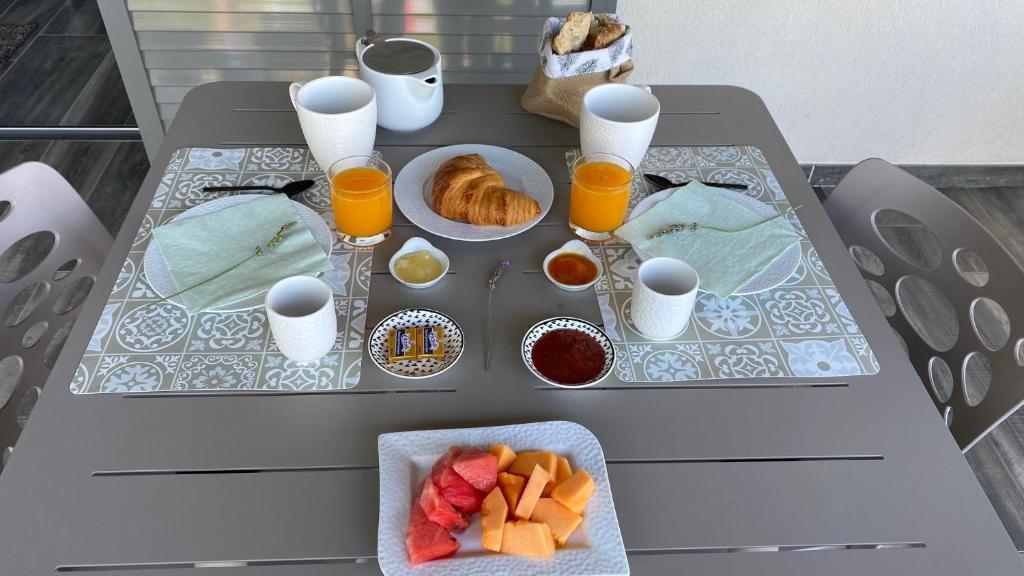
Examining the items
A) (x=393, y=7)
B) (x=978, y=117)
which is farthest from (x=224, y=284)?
(x=978, y=117)

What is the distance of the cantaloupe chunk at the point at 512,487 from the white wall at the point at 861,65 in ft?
5.45

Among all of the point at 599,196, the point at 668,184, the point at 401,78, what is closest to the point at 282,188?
the point at 401,78

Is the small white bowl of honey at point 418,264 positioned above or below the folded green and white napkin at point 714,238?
below

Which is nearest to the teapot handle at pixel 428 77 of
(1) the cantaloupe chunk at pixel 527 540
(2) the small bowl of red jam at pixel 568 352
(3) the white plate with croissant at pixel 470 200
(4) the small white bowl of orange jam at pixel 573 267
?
(3) the white plate with croissant at pixel 470 200

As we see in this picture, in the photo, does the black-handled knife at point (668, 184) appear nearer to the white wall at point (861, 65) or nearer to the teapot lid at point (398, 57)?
the teapot lid at point (398, 57)

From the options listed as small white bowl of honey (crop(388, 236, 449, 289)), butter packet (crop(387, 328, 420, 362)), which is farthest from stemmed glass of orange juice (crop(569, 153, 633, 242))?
butter packet (crop(387, 328, 420, 362))

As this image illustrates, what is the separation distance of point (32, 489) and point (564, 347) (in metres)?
0.61

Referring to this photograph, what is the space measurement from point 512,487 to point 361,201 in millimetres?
489

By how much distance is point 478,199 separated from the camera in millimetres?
1093

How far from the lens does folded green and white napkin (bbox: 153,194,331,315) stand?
38.6 inches

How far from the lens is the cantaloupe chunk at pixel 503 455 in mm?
764

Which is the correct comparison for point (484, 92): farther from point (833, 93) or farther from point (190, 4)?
point (833, 93)

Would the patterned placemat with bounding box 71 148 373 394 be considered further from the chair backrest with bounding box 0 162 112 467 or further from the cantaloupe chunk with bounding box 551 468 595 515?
the cantaloupe chunk with bounding box 551 468 595 515

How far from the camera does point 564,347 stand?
94cm
